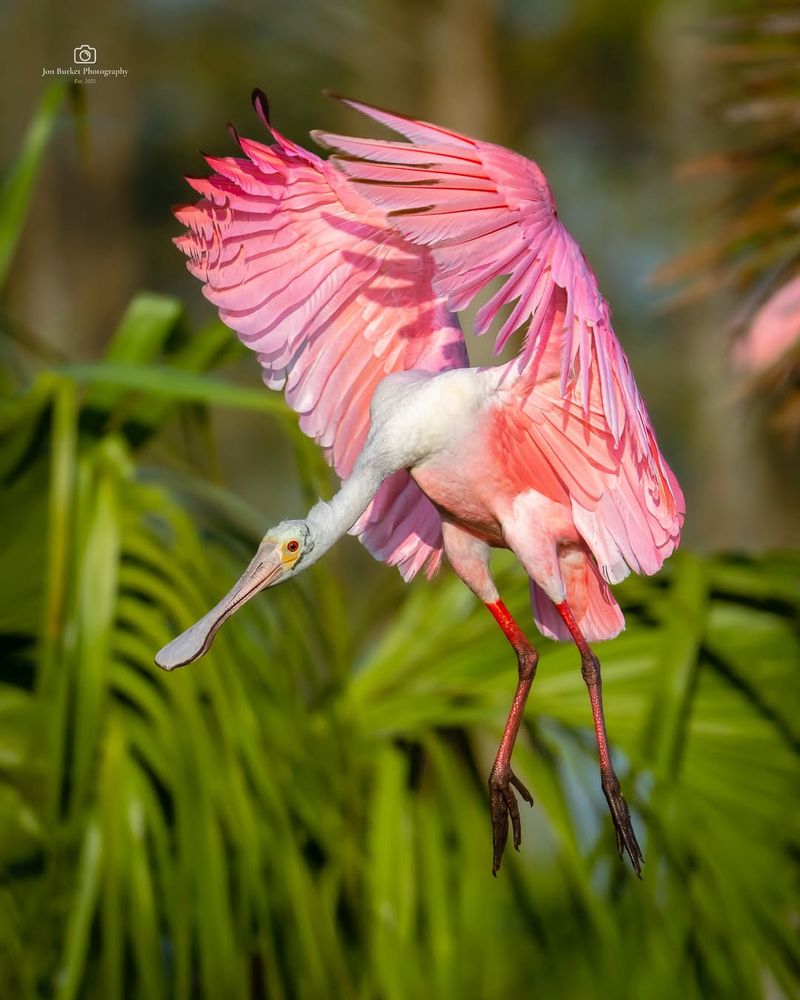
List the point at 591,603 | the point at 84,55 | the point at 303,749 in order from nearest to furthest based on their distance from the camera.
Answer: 1. the point at 591,603
2. the point at 303,749
3. the point at 84,55

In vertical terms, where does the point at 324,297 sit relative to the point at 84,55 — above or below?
above

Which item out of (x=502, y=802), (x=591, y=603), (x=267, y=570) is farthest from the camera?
(x=591, y=603)

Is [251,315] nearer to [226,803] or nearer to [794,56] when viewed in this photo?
[226,803]

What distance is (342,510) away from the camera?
3.30 ft

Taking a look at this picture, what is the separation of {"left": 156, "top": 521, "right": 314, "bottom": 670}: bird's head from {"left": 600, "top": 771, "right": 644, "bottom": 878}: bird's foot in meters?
0.28

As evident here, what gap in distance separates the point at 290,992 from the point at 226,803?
421 mm

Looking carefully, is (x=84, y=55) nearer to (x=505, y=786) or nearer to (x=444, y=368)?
(x=444, y=368)

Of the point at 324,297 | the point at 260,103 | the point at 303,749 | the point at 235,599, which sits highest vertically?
the point at 260,103

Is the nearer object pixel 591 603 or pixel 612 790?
pixel 612 790

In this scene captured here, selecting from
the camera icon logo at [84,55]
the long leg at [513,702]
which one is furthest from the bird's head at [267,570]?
the camera icon logo at [84,55]

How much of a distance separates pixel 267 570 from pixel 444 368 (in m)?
0.32

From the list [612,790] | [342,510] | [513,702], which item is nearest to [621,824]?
[612,790]

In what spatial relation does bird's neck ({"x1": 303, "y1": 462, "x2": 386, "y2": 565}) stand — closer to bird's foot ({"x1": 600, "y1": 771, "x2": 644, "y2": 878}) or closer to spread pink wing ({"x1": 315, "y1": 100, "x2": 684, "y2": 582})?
spread pink wing ({"x1": 315, "y1": 100, "x2": 684, "y2": 582})

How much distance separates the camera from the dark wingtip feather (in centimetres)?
114
